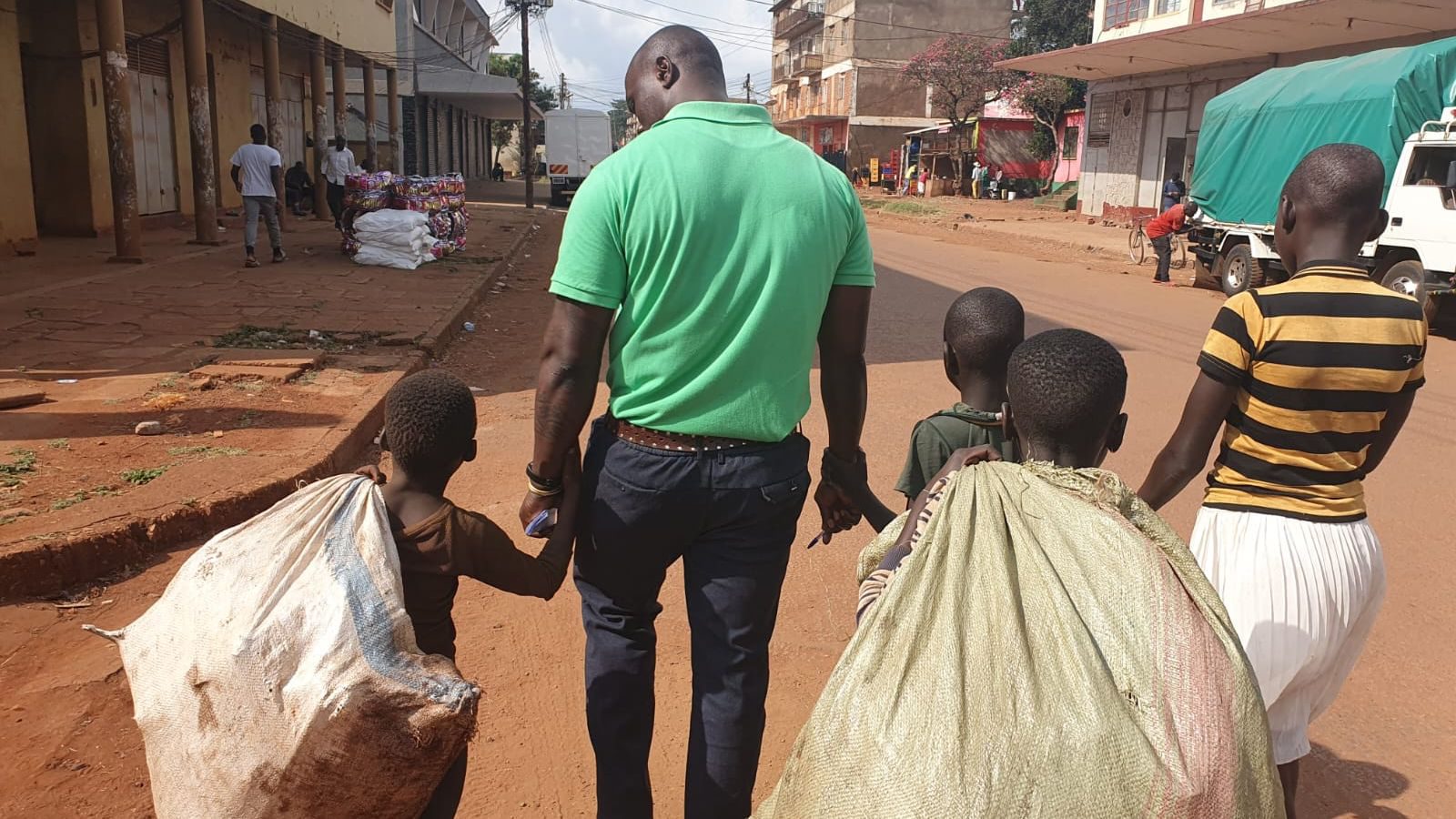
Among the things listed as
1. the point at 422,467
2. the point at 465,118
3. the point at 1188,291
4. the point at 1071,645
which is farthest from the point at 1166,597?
the point at 465,118

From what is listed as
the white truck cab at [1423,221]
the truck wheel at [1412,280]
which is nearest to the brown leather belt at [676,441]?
the white truck cab at [1423,221]

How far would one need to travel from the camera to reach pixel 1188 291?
15062mm

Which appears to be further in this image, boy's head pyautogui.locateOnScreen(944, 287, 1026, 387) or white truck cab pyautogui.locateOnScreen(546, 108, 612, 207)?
white truck cab pyautogui.locateOnScreen(546, 108, 612, 207)

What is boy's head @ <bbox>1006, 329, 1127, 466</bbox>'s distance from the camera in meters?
1.71

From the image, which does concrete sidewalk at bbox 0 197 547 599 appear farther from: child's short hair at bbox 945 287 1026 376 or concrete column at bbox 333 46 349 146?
concrete column at bbox 333 46 349 146

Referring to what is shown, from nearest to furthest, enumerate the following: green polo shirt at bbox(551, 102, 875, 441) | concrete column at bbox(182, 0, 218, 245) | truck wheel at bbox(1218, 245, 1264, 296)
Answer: green polo shirt at bbox(551, 102, 875, 441)
concrete column at bbox(182, 0, 218, 245)
truck wheel at bbox(1218, 245, 1264, 296)

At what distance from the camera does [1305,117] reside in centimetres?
1312

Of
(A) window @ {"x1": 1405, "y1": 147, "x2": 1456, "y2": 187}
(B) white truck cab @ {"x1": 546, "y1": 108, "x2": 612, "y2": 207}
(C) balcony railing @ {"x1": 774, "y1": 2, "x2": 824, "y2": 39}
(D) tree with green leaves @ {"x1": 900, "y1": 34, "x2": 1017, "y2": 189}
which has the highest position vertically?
(C) balcony railing @ {"x1": 774, "y1": 2, "x2": 824, "y2": 39}

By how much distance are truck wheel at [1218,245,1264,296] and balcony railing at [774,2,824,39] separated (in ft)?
154

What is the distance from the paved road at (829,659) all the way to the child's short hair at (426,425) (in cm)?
106

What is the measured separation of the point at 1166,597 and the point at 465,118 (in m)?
46.8

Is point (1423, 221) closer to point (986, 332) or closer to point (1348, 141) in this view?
point (1348, 141)

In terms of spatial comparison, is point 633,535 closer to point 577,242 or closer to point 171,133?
point 577,242

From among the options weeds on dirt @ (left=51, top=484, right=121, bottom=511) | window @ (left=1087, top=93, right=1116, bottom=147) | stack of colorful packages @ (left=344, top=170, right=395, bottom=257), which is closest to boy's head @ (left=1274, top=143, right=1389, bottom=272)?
weeds on dirt @ (left=51, top=484, right=121, bottom=511)
